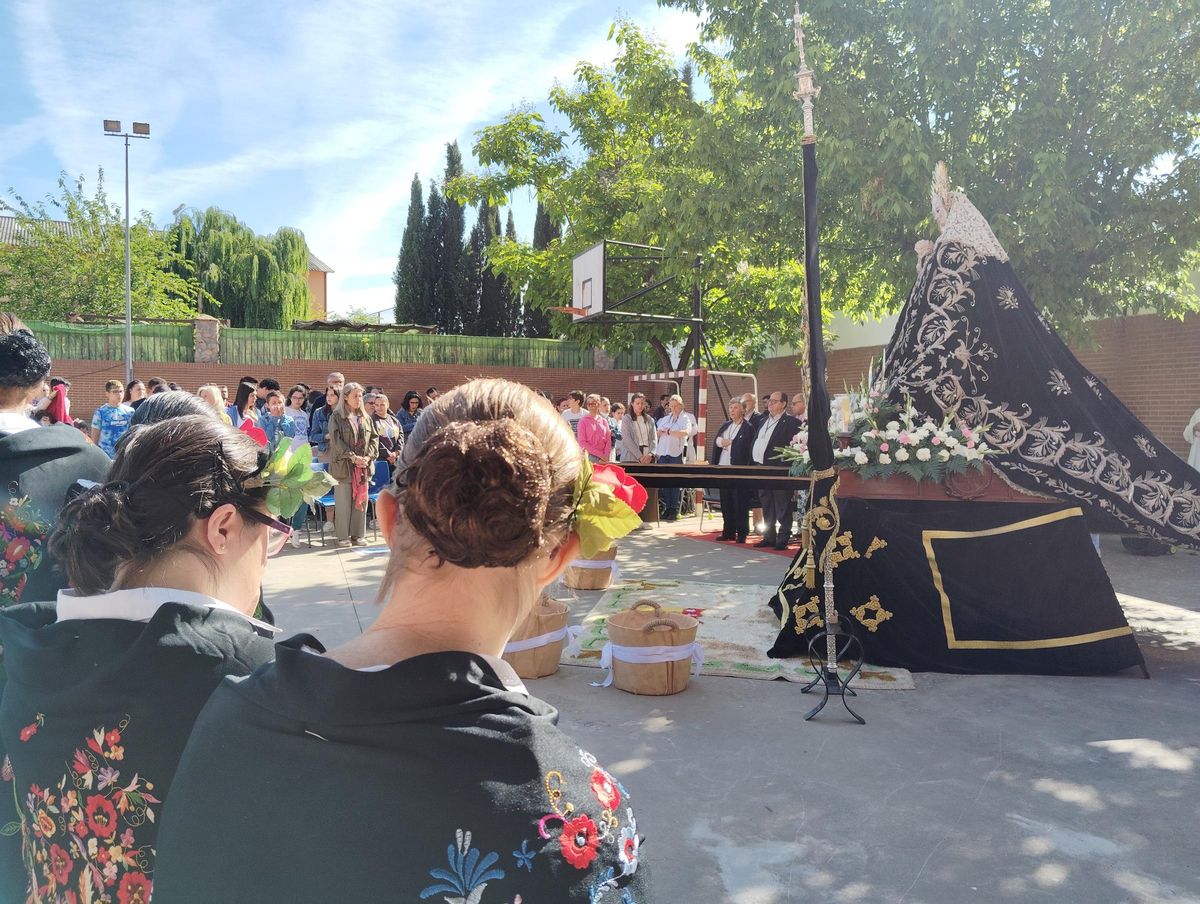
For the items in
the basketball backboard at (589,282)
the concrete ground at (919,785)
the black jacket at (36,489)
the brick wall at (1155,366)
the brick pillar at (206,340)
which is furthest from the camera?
the brick pillar at (206,340)

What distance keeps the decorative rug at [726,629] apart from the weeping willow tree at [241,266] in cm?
2847

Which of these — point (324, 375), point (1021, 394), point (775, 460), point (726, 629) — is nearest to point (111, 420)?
point (726, 629)

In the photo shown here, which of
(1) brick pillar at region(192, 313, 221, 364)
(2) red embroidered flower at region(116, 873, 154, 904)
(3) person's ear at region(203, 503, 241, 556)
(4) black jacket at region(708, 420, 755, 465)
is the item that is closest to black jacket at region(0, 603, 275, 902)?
(2) red embroidered flower at region(116, 873, 154, 904)

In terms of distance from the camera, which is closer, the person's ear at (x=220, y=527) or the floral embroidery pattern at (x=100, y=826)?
the floral embroidery pattern at (x=100, y=826)

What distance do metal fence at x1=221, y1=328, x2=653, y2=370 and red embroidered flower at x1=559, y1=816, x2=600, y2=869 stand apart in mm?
23634

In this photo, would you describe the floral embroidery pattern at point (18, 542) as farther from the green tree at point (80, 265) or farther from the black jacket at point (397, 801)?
the green tree at point (80, 265)

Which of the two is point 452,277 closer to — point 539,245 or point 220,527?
point 539,245

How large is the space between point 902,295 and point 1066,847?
821cm

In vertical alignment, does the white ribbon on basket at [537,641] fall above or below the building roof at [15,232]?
below

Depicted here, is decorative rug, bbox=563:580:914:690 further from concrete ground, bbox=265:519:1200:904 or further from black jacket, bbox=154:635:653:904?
black jacket, bbox=154:635:653:904

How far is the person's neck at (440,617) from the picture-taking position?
1.08 meters

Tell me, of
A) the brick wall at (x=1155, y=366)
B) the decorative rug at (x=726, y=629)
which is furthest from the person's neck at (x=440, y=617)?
the brick wall at (x=1155, y=366)

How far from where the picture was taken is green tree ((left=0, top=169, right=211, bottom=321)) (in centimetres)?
2694

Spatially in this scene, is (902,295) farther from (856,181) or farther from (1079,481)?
(1079,481)
